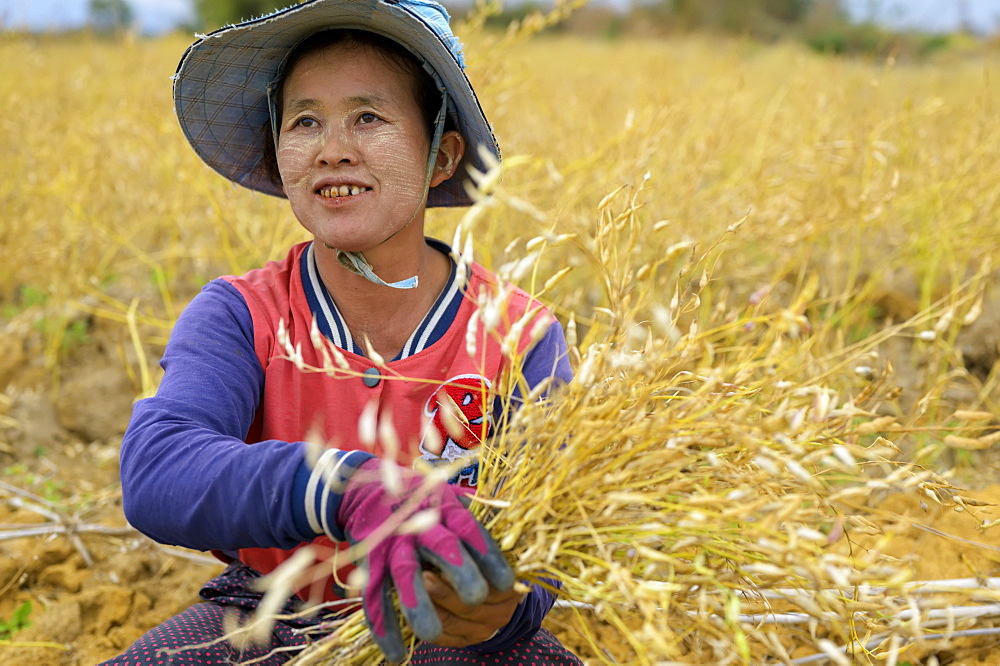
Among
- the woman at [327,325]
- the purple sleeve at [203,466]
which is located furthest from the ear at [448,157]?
the purple sleeve at [203,466]

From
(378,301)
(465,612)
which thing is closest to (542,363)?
(378,301)

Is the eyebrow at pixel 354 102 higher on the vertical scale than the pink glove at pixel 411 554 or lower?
higher

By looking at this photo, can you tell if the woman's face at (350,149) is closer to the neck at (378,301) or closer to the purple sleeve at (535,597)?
the neck at (378,301)

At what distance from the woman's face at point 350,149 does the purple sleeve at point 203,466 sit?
0.30 meters

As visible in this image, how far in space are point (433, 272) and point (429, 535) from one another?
768 mm

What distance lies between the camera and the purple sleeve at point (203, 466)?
1.03m

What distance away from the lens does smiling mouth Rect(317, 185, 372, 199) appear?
4.64 ft

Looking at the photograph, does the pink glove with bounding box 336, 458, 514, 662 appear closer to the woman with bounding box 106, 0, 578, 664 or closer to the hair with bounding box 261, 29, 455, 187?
the woman with bounding box 106, 0, 578, 664

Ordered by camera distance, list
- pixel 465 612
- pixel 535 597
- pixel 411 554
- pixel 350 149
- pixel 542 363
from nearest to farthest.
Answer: pixel 411 554, pixel 465 612, pixel 535 597, pixel 350 149, pixel 542 363

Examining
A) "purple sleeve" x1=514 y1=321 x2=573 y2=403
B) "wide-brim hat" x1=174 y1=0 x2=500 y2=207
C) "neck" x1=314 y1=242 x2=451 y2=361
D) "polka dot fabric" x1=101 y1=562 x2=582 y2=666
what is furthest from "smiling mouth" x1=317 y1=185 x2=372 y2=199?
"polka dot fabric" x1=101 y1=562 x2=582 y2=666

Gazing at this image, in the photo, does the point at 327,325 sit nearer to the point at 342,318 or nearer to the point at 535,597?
the point at 342,318

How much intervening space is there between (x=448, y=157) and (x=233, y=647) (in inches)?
38.5

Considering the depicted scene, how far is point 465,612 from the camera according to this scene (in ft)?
3.43

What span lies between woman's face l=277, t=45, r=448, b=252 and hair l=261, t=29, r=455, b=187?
12mm
